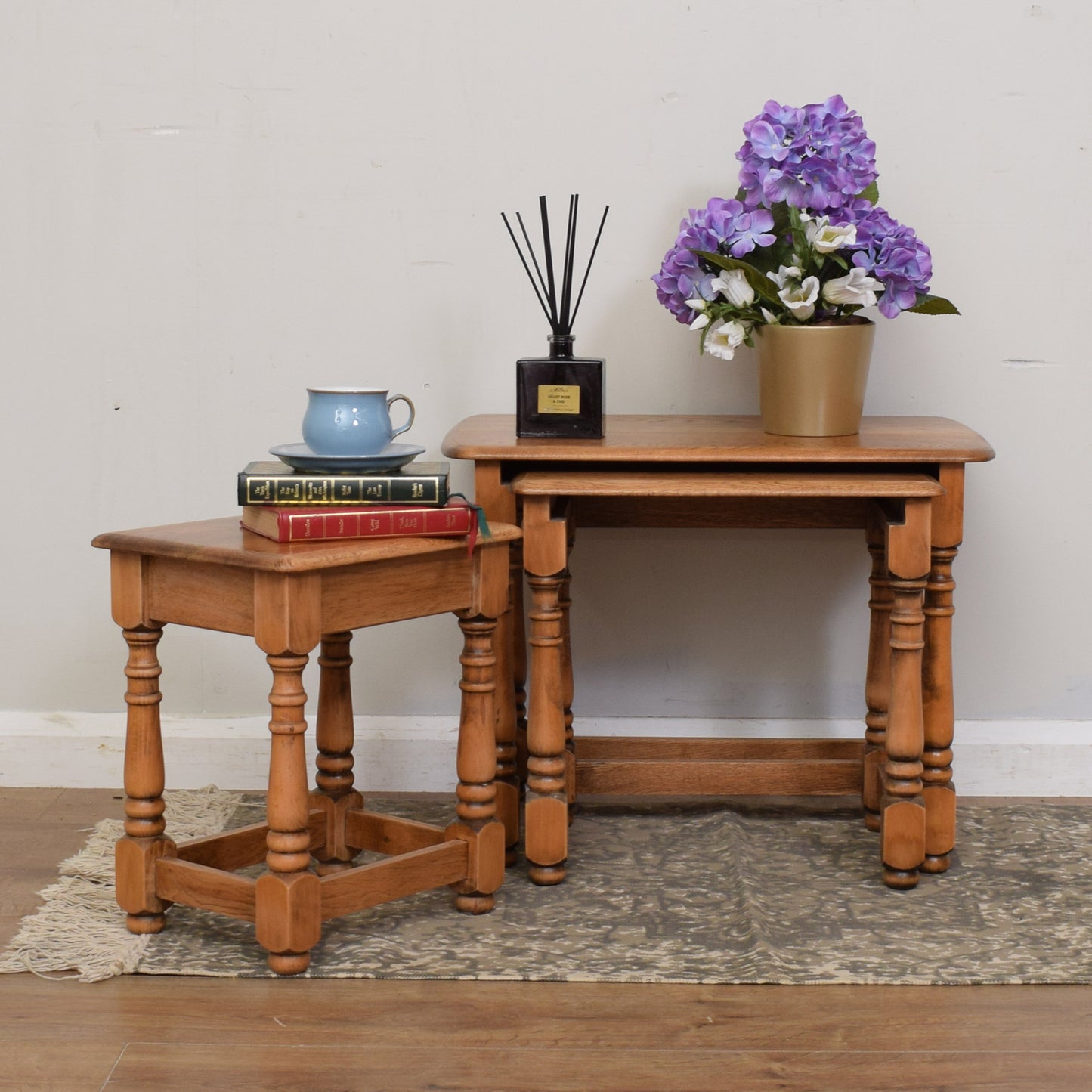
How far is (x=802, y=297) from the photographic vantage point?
203 centimetres

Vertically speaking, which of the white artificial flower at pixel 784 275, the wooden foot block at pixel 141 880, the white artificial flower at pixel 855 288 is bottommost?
the wooden foot block at pixel 141 880

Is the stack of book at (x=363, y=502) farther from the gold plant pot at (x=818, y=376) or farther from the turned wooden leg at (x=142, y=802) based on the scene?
the gold plant pot at (x=818, y=376)

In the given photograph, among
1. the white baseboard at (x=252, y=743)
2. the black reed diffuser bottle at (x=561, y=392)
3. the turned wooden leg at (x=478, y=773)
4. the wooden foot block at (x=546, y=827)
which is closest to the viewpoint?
the turned wooden leg at (x=478, y=773)

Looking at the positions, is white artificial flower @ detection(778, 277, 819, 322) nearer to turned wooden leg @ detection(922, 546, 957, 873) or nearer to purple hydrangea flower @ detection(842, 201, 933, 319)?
purple hydrangea flower @ detection(842, 201, 933, 319)

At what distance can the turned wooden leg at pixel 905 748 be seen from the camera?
6.34 feet

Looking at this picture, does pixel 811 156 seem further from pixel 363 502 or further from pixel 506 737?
pixel 506 737

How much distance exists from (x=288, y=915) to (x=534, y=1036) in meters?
0.34

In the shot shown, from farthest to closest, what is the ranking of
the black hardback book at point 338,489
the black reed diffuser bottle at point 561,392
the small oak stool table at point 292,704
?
the black reed diffuser bottle at point 561,392
the black hardback book at point 338,489
the small oak stool table at point 292,704

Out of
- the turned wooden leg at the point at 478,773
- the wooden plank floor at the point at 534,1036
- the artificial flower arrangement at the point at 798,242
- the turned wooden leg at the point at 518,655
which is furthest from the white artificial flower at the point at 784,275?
the wooden plank floor at the point at 534,1036

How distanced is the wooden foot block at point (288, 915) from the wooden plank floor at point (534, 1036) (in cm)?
4

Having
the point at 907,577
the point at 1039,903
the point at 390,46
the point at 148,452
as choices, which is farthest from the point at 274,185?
the point at 1039,903

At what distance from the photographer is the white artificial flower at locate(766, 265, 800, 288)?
6.64 ft

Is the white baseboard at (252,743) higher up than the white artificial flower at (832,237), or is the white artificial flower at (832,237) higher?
the white artificial flower at (832,237)

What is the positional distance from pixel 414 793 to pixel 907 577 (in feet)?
3.40
